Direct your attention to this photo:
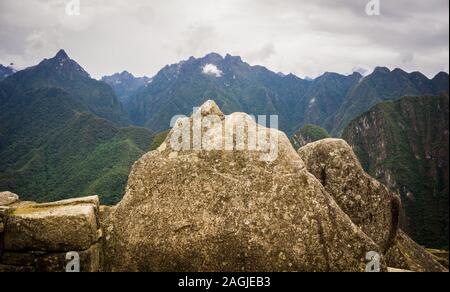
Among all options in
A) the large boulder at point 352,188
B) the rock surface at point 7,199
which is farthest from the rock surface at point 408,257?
the rock surface at point 7,199

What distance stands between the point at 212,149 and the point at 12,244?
24.6 ft

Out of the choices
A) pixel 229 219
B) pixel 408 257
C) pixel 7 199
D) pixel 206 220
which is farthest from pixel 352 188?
pixel 7 199

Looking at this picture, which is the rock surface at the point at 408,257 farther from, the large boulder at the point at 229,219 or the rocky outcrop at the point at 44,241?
the rocky outcrop at the point at 44,241

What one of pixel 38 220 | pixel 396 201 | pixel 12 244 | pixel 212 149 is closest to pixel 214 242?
pixel 212 149

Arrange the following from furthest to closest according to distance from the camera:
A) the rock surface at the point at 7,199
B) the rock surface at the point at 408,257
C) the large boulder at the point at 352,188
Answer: the rock surface at the point at 408,257
the large boulder at the point at 352,188
the rock surface at the point at 7,199

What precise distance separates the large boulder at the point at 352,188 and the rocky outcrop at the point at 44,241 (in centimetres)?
1226

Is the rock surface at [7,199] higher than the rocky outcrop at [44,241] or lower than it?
higher

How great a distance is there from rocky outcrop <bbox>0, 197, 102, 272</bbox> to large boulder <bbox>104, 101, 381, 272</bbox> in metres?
1.15

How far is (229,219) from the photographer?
11406 mm

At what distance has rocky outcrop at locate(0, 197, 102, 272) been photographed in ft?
35.6

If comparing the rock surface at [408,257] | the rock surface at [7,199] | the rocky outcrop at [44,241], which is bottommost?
the rock surface at [408,257]

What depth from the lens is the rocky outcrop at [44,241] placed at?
35.6 ft

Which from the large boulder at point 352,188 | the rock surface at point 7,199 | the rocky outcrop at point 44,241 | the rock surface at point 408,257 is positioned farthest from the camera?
the rock surface at point 408,257
